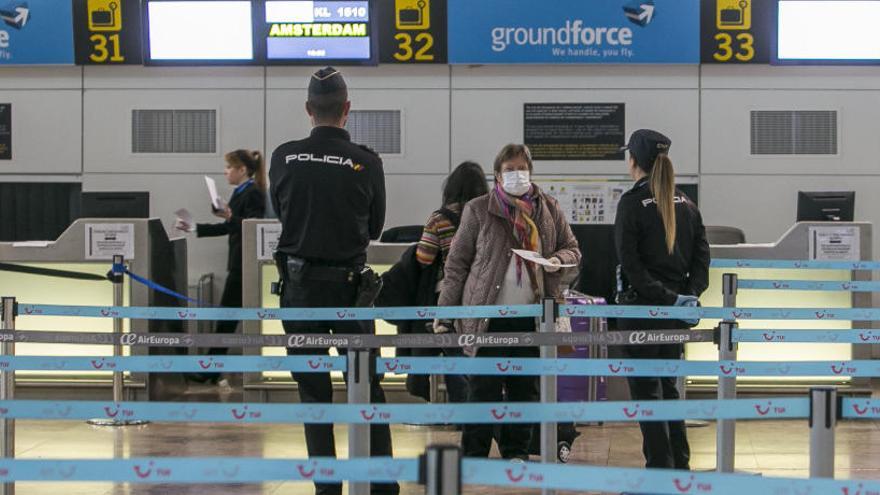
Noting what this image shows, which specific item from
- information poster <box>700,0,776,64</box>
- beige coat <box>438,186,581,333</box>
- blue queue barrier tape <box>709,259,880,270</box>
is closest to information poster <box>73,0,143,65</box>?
information poster <box>700,0,776,64</box>

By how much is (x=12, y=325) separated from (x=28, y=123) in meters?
5.07

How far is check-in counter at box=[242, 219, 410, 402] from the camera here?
26.8 feet

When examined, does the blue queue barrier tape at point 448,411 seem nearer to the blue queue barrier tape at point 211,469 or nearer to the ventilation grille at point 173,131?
the blue queue barrier tape at point 211,469

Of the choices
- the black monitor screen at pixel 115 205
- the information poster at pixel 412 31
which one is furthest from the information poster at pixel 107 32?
the information poster at pixel 412 31

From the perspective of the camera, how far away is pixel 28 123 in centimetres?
1028

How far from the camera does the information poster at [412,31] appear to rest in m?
9.77

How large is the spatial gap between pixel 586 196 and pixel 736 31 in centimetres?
156

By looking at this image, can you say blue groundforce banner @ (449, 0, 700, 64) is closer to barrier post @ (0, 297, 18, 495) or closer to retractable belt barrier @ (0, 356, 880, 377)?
barrier post @ (0, 297, 18, 495)

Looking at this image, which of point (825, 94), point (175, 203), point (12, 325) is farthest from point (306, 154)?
point (825, 94)

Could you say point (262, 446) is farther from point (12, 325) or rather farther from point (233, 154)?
point (233, 154)

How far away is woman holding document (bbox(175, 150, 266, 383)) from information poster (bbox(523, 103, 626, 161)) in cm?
199

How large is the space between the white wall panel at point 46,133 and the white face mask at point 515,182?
5.32m

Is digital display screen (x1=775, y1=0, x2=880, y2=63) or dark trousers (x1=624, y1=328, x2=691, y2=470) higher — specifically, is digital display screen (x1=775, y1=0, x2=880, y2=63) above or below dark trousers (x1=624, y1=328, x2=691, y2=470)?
above

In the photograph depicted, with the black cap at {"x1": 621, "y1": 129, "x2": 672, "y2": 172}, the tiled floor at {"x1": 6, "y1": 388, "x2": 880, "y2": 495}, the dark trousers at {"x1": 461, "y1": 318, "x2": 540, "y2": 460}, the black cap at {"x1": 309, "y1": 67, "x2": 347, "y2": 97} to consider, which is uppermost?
the black cap at {"x1": 309, "y1": 67, "x2": 347, "y2": 97}
